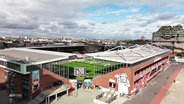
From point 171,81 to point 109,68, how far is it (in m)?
25.0

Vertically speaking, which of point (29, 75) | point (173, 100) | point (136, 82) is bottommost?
point (173, 100)

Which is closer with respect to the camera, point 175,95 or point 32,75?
point 32,75

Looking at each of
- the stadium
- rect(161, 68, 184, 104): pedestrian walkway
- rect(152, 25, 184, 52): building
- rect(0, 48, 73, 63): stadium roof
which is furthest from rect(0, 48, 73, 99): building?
Result: rect(152, 25, 184, 52): building

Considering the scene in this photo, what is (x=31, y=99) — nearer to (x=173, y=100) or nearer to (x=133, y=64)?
(x=133, y=64)

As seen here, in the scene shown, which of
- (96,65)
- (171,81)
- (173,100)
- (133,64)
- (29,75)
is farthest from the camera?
(171,81)

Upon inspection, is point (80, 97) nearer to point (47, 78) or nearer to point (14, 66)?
point (47, 78)

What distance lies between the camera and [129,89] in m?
42.3

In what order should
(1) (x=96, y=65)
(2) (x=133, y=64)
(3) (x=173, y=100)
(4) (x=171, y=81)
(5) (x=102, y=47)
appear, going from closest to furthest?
1. (3) (x=173, y=100)
2. (2) (x=133, y=64)
3. (1) (x=96, y=65)
4. (4) (x=171, y=81)
5. (5) (x=102, y=47)

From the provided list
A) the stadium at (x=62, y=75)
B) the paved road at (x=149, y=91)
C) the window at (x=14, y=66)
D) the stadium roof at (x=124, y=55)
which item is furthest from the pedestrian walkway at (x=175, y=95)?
the window at (x=14, y=66)

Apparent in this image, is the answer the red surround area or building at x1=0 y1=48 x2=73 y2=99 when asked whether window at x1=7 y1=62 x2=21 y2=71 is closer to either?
building at x1=0 y1=48 x2=73 y2=99

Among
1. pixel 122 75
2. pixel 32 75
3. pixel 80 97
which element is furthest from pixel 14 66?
pixel 122 75

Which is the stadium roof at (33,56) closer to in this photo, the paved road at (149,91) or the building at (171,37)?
the paved road at (149,91)

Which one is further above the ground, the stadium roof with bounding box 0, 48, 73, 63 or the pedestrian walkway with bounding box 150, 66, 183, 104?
the stadium roof with bounding box 0, 48, 73, 63

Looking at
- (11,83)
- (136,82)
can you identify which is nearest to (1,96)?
(11,83)
